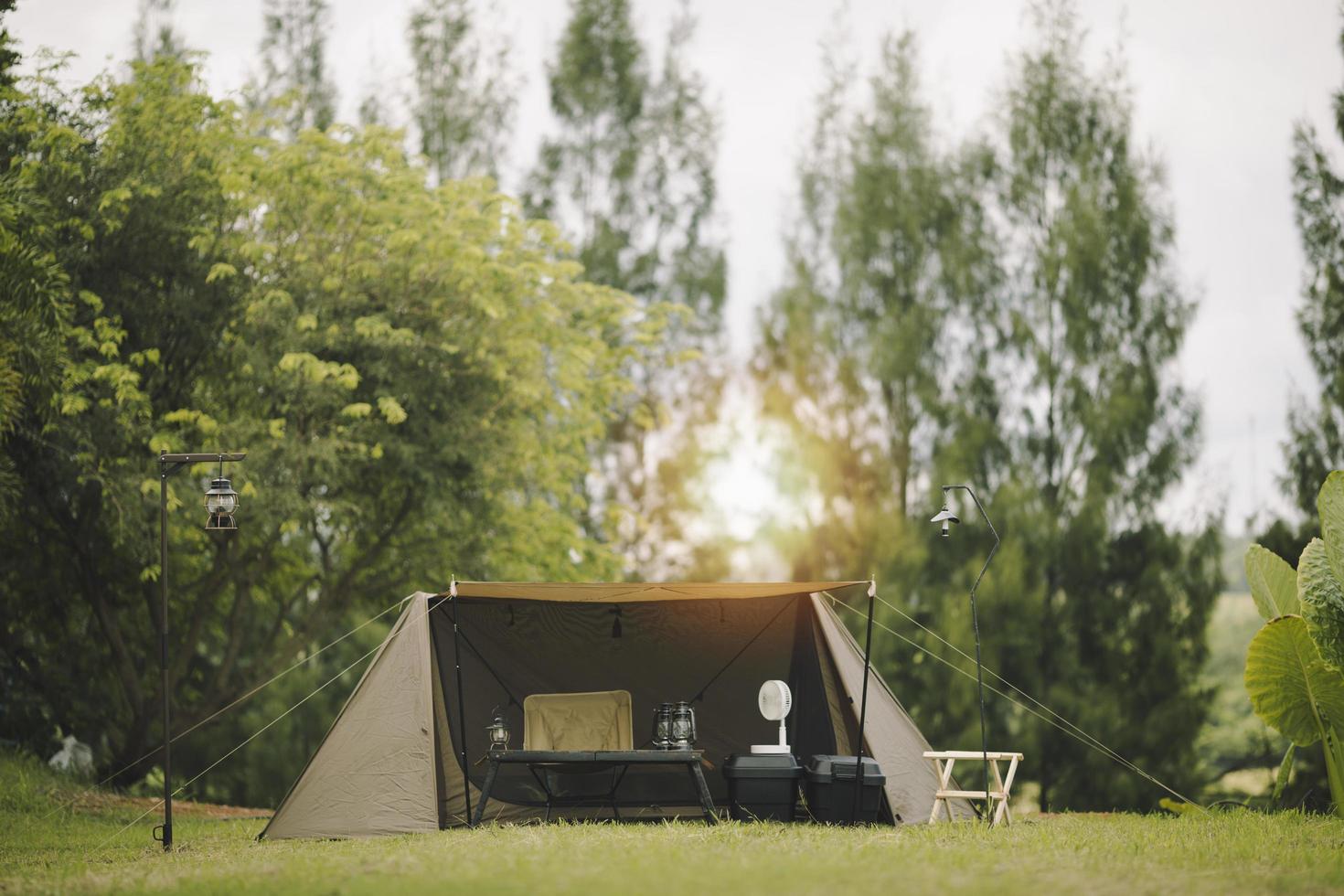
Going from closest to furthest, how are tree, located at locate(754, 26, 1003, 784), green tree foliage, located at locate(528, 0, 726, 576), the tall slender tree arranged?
1. tree, located at locate(754, 26, 1003, 784)
2. the tall slender tree
3. green tree foliage, located at locate(528, 0, 726, 576)

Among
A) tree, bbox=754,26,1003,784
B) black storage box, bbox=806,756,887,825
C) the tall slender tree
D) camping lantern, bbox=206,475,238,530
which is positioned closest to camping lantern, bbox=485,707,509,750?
black storage box, bbox=806,756,887,825

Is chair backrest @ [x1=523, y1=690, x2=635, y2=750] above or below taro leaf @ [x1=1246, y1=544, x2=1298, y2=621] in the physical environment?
below

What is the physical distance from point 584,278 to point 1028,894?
12713 millimetres

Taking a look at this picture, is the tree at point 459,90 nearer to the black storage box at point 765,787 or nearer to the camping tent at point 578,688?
the camping tent at point 578,688

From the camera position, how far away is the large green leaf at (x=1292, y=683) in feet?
25.2

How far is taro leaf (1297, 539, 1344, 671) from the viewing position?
7535 millimetres

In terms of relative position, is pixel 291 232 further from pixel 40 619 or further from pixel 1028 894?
pixel 1028 894

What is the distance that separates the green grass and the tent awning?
1.19 metres

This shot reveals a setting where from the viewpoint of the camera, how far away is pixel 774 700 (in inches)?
290

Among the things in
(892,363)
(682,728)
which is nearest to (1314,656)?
(682,728)

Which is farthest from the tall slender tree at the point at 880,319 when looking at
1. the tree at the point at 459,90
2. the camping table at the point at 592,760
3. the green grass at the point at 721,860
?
the green grass at the point at 721,860

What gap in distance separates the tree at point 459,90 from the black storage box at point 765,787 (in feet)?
36.1

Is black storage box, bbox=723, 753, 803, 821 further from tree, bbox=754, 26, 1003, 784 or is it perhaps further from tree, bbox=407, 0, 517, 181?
tree, bbox=407, 0, 517, 181

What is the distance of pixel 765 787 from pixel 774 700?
22.2 inches
